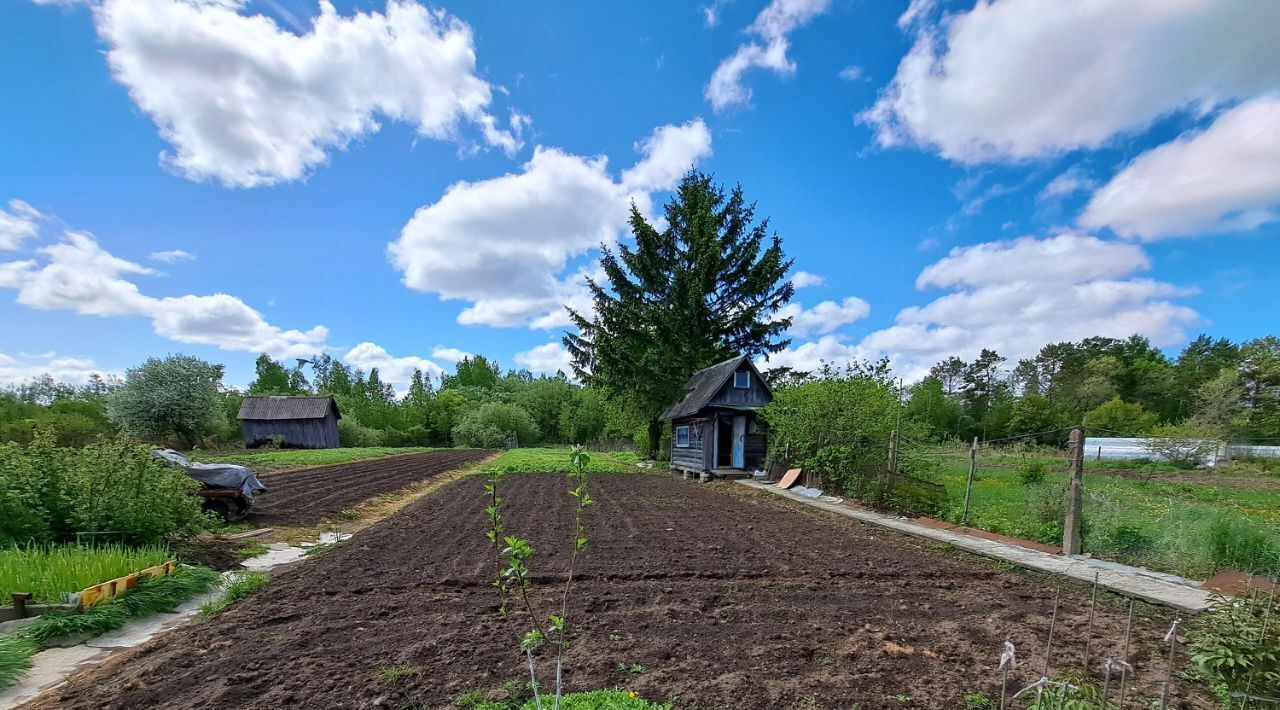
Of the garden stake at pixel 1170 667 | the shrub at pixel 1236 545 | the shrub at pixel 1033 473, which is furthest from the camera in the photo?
the shrub at pixel 1033 473

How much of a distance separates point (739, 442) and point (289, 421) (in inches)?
1423

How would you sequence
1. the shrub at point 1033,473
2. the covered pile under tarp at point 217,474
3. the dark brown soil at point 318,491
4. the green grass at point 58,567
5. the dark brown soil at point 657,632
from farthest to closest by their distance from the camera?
the shrub at point 1033,473, the dark brown soil at point 318,491, the covered pile under tarp at point 217,474, the green grass at point 58,567, the dark brown soil at point 657,632

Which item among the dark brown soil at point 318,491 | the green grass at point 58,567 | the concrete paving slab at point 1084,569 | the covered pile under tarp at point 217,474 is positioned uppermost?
the covered pile under tarp at point 217,474

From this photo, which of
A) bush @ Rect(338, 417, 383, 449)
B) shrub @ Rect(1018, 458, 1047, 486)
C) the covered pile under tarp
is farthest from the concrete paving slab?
bush @ Rect(338, 417, 383, 449)

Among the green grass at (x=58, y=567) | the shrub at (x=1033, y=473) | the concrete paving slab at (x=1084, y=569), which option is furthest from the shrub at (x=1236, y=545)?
the green grass at (x=58, y=567)

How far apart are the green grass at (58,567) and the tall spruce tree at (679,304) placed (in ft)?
59.3

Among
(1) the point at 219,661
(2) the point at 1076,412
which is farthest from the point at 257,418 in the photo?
(2) the point at 1076,412

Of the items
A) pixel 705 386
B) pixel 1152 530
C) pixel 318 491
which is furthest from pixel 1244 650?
pixel 705 386

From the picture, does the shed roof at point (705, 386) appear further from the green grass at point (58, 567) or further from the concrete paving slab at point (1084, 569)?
the green grass at point (58, 567)

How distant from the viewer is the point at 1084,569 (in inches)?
245

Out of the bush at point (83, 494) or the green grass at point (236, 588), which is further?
the bush at point (83, 494)

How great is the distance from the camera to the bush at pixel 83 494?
205 inches

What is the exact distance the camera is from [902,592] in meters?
5.27

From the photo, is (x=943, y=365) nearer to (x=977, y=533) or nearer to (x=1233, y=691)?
(x=977, y=533)
